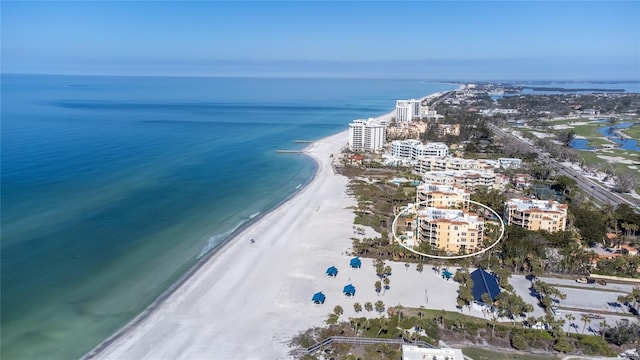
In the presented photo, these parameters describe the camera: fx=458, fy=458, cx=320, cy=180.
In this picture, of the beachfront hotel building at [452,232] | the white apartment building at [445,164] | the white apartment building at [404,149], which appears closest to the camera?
the beachfront hotel building at [452,232]

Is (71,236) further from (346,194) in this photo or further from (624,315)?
(624,315)

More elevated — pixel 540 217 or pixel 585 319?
pixel 540 217

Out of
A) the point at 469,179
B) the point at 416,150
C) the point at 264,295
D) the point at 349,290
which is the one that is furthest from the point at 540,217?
the point at 416,150

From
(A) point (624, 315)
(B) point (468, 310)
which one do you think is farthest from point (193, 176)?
(A) point (624, 315)

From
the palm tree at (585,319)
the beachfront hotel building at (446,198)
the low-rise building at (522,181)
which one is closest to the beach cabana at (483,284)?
the palm tree at (585,319)

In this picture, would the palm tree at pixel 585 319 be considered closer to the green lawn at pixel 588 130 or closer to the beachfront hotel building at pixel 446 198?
the beachfront hotel building at pixel 446 198

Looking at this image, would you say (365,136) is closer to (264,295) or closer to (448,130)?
(448,130)
